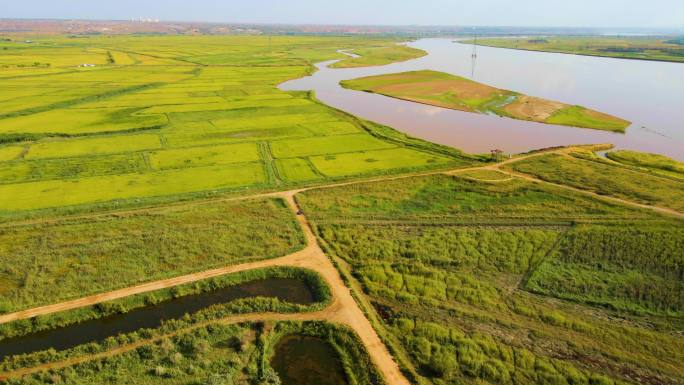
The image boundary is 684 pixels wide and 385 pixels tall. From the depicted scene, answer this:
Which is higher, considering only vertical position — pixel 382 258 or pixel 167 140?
pixel 167 140

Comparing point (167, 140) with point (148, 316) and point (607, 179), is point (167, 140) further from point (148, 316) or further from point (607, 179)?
point (607, 179)

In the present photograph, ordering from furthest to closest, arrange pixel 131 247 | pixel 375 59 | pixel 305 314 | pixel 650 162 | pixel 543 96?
pixel 375 59 → pixel 543 96 → pixel 650 162 → pixel 131 247 → pixel 305 314

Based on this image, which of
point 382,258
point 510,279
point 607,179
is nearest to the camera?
point 510,279

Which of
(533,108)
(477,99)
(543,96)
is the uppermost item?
(543,96)

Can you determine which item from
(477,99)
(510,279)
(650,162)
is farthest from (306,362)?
(477,99)

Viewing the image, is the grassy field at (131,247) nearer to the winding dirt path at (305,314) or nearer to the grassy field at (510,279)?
the winding dirt path at (305,314)

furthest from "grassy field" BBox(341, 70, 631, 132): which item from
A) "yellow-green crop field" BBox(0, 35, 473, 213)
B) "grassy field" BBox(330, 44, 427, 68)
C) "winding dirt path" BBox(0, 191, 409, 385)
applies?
"winding dirt path" BBox(0, 191, 409, 385)
